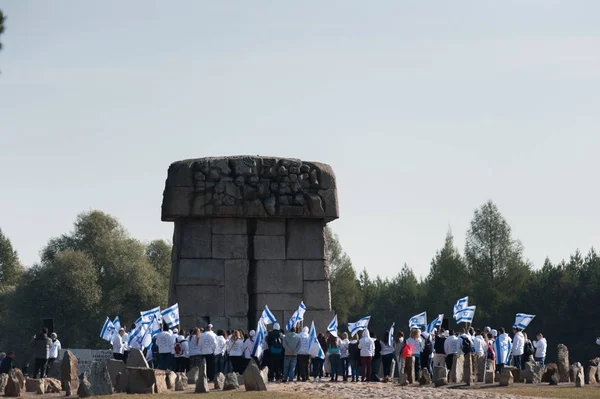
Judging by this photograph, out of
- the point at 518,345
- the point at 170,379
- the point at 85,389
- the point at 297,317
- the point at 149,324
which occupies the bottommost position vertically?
the point at 85,389

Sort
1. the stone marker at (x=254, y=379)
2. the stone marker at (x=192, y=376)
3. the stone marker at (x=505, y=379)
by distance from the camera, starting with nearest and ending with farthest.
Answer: the stone marker at (x=254, y=379)
the stone marker at (x=192, y=376)
the stone marker at (x=505, y=379)

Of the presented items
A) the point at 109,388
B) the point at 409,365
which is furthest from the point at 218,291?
the point at 109,388

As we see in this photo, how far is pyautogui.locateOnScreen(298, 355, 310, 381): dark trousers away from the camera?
108 feet

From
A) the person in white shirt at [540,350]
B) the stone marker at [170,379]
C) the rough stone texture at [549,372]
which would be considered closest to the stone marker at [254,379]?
the stone marker at [170,379]

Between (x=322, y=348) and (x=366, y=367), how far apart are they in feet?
7.95

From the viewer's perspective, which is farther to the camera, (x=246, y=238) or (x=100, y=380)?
(x=246, y=238)

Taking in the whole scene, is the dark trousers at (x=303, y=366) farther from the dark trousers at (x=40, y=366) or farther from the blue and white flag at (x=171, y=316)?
the dark trousers at (x=40, y=366)

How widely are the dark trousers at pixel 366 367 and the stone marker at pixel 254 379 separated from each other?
5.38 m

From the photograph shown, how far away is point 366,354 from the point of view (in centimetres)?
3319

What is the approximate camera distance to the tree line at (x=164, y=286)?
7381 cm

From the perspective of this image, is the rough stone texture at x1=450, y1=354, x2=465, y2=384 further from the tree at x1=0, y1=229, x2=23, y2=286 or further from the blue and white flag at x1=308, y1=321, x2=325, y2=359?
the tree at x1=0, y1=229, x2=23, y2=286

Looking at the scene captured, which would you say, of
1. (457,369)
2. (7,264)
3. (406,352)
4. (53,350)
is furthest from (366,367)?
(7,264)

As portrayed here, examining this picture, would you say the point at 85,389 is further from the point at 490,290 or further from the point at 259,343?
the point at 490,290

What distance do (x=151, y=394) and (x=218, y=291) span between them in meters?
10.8
